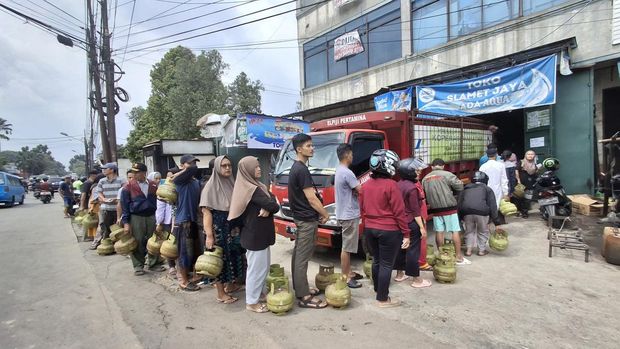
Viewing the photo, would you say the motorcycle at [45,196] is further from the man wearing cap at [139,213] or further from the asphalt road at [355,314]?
the man wearing cap at [139,213]

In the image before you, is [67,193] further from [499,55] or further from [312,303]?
[499,55]

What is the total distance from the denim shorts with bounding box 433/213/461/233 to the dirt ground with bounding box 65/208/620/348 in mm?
592

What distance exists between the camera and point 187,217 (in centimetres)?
461

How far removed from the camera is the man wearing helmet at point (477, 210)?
18.4 ft

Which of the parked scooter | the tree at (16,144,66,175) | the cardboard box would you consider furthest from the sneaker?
the tree at (16,144,66,175)

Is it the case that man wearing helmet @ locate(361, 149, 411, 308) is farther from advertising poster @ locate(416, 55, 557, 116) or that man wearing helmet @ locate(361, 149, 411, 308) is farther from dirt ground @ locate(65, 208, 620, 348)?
advertising poster @ locate(416, 55, 557, 116)

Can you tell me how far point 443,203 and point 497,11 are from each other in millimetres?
8632

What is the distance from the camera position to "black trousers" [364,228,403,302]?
380 cm

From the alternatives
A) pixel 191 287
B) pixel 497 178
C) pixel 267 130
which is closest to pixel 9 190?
pixel 267 130

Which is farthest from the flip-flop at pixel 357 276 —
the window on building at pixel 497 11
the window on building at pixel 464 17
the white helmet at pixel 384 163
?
the window on building at pixel 464 17

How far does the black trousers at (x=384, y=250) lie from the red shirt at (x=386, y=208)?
0.06 meters

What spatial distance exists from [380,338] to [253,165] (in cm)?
213

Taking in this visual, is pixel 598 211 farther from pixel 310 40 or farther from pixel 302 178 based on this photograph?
pixel 310 40

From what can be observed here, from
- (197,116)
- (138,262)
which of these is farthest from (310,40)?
(138,262)
